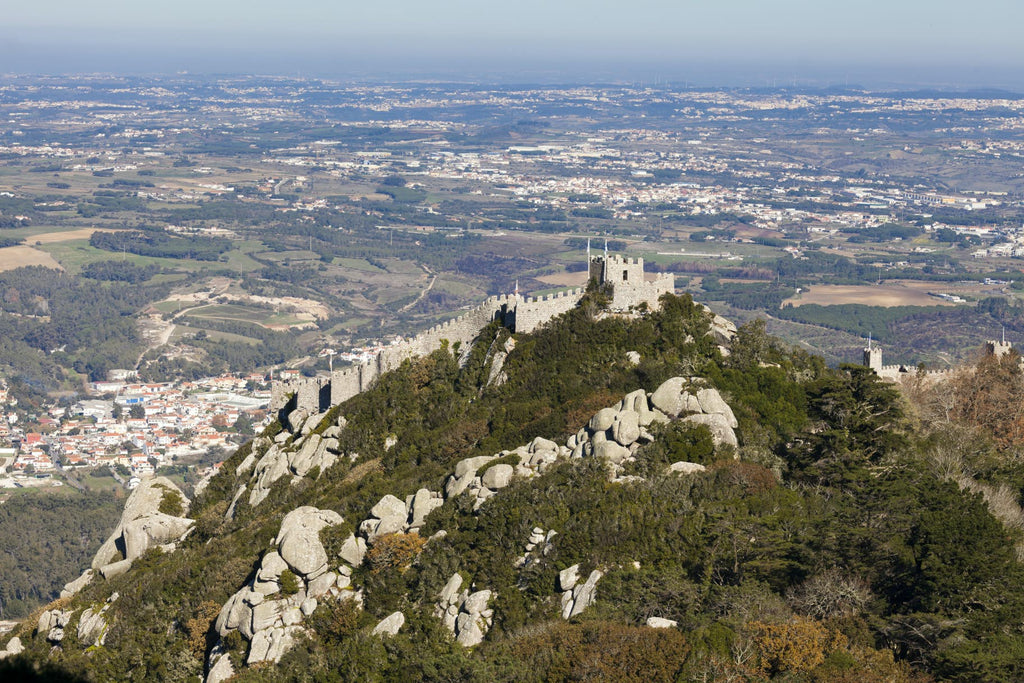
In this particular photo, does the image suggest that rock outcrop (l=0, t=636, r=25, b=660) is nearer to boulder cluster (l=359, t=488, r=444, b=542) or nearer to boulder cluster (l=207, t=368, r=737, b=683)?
boulder cluster (l=207, t=368, r=737, b=683)

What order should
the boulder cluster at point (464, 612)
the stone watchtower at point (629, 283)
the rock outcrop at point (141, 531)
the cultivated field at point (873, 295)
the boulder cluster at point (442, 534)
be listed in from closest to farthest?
the boulder cluster at point (464, 612) < the boulder cluster at point (442, 534) < the rock outcrop at point (141, 531) < the stone watchtower at point (629, 283) < the cultivated field at point (873, 295)

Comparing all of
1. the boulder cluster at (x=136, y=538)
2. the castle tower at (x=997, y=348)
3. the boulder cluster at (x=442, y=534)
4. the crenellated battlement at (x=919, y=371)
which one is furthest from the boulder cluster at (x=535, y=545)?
the castle tower at (x=997, y=348)

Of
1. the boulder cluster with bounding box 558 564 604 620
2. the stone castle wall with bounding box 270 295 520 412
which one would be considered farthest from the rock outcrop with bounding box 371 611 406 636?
the stone castle wall with bounding box 270 295 520 412

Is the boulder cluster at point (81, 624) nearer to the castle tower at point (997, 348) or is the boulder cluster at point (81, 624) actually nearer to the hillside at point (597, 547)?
the hillside at point (597, 547)

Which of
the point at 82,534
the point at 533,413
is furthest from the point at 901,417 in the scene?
the point at 82,534

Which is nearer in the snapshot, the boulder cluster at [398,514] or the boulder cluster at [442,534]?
the boulder cluster at [442,534]

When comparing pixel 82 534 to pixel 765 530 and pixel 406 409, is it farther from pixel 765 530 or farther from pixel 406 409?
pixel 765 530

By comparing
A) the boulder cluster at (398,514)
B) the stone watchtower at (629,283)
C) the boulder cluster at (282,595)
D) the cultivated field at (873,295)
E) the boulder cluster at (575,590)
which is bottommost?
the cultivated field at (873,295)
